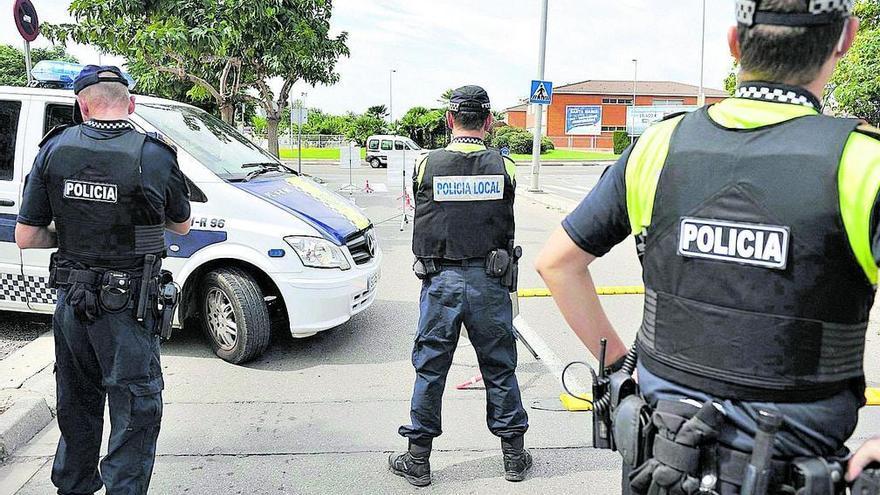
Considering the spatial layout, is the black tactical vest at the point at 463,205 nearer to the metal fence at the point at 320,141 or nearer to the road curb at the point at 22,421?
the road curb at the point at 22,421

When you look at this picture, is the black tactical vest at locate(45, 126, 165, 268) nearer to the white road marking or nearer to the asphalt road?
the asphalt road

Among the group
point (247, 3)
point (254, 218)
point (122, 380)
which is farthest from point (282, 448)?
point (247, 3)

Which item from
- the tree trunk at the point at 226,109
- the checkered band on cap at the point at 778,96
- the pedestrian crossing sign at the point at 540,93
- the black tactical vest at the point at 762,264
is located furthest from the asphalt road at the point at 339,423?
the pedestrian crossing sign at the point at 540,93

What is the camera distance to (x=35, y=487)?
A: 134 inches

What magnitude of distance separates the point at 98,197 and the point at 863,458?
288 centimetres

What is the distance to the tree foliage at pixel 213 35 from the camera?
9.59m

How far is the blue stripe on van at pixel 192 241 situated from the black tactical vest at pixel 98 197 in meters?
1.93

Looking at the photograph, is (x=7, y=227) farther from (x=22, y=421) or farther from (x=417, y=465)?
(x=417, y=465)

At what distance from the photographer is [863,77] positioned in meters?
12.7

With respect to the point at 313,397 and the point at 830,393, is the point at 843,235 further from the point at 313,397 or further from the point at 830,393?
the point at 313,397

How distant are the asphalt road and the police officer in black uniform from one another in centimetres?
52

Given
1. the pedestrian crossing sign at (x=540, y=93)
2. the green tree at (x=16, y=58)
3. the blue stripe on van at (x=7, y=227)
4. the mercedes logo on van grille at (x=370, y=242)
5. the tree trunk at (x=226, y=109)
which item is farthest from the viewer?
the green tree at (x=16, y=58)

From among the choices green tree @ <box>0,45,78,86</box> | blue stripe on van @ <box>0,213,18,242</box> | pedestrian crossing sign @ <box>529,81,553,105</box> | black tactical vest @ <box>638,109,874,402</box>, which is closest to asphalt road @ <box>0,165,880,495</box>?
blue stripe on van @ <box>0,213,18,242</box>

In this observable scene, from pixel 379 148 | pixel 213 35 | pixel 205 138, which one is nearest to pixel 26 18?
pixel 205 138
